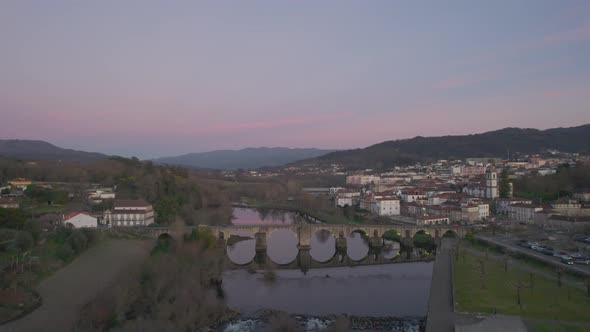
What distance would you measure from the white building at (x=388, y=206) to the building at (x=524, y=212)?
9159 mm

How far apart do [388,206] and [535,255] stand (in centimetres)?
2000

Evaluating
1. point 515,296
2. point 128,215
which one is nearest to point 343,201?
point 128,215

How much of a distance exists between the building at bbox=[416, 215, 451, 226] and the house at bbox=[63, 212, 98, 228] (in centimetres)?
2074

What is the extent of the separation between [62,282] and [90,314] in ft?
12.7

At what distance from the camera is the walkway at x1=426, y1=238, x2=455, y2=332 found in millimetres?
14695

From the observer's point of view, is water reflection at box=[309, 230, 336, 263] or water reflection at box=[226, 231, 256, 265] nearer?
water reflection at box=[226, 231, 256, 265]

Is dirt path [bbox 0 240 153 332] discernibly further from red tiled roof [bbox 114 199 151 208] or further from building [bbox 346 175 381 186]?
building [bbox 346 175 381 186]

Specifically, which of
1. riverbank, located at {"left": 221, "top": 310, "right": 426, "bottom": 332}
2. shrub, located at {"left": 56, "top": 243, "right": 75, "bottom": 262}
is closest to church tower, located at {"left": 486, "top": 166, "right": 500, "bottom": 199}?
riverbank, located at {"left": 221, "top": 310, "right": 426, "bottom": 332}

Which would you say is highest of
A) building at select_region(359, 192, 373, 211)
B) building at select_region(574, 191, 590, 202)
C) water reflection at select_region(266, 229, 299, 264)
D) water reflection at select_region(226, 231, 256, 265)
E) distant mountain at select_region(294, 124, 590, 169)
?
distant mountain at select_region(294, 124, 590, 169)

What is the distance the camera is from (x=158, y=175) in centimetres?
4238

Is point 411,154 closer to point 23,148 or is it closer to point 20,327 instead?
point 23,148

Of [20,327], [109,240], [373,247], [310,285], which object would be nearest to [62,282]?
[20,327]

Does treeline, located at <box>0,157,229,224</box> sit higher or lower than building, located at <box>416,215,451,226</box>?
higher

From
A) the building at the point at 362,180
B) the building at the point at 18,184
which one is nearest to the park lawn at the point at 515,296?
the building at the point at 18,184
